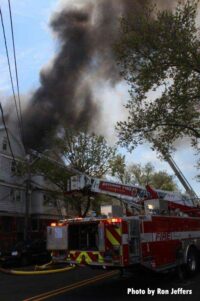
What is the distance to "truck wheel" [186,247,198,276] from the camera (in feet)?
44.1

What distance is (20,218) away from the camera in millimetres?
34750

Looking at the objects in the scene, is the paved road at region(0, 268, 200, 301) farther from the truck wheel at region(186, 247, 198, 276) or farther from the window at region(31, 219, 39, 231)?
the window at region(31, 219, 39, 231)

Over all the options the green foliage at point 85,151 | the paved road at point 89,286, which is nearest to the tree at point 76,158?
the green foliage at point 85,151

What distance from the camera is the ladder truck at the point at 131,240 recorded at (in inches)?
428

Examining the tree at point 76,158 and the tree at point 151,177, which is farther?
the tree at point 151,177

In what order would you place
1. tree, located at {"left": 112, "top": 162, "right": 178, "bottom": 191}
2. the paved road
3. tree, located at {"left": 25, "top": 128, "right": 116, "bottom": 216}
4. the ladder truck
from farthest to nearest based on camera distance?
tree, located at {"left": 112, "top": 162, "right": 178, "bottom": 191}
tree, located at {"left": 25, "top": 128, "right": 116, "bottom": 216}
the ladder truck
the paved road

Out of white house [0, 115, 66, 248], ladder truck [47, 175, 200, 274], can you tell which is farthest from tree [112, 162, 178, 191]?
ladder truck [47, 175, 200, 274]

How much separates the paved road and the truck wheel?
0.25m

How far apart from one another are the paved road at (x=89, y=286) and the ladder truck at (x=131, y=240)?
66 cm

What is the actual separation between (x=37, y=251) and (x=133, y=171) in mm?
35258

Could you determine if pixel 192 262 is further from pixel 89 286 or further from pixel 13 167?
pixel 13 167

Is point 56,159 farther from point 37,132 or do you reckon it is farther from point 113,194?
point 113,194

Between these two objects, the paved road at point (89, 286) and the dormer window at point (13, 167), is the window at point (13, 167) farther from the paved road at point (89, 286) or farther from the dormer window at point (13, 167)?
the paved road at point (89, 286)

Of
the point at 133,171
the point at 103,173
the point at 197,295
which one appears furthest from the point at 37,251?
the point at 133,171
